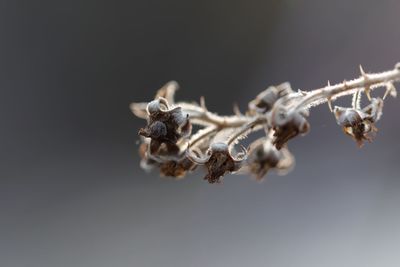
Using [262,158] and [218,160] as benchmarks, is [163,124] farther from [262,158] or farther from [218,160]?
[262,158]

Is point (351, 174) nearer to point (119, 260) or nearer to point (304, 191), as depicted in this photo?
point (304, 191)

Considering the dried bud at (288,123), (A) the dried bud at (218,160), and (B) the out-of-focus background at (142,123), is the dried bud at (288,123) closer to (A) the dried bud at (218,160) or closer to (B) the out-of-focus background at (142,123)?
(A) the dried bud at (218,160)

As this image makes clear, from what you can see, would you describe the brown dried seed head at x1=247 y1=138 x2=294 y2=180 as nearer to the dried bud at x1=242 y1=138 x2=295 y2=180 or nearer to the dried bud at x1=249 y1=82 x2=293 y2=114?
the dried bud at x1=242 y1=138 x2=295 y2=180

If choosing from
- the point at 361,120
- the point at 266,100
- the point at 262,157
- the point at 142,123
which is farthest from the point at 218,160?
the point at 142,123

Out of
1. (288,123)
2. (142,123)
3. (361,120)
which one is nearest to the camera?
(288,123)

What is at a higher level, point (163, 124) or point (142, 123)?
point (142, 123)

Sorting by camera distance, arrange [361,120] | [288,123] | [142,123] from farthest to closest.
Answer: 1. [142,123]
2. [361,120]
3. [288,123]
